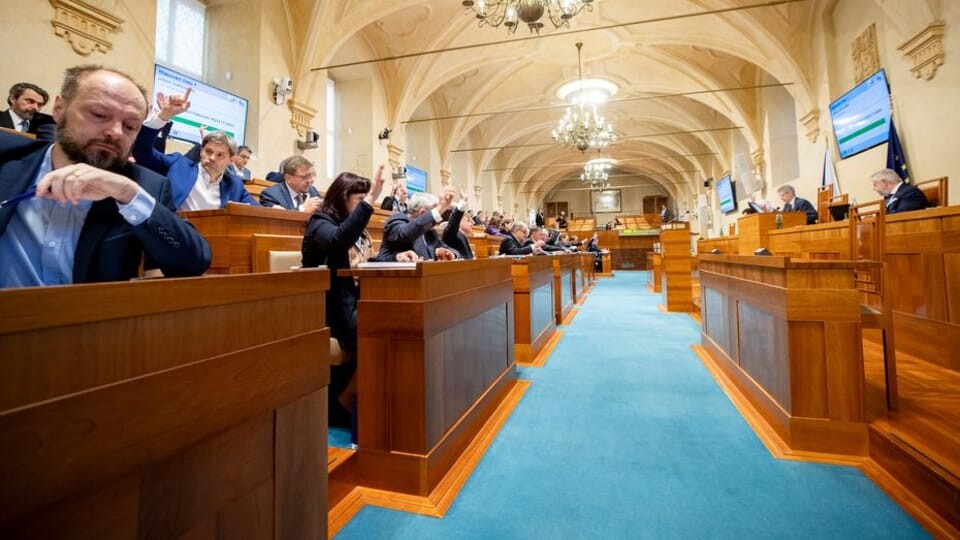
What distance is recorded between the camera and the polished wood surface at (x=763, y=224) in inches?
201

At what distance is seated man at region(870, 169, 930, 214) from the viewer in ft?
11.5

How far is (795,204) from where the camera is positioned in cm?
575

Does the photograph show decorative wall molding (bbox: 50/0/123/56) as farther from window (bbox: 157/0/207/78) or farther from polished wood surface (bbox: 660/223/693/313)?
polished wood surface (bbox: 660/223/693/313)

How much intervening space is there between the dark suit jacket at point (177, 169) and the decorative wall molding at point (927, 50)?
264 inches

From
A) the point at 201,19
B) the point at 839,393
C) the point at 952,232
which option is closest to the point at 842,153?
the point at 952,232

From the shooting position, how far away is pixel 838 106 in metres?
→ 5.93

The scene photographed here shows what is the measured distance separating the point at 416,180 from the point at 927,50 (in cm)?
822

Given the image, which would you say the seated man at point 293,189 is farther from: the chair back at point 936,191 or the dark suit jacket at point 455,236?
the chair back at point 936,191

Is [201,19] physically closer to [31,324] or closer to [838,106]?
[31,324]

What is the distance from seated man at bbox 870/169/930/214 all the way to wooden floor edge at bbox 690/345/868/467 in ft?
8.12

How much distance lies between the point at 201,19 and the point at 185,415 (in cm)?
704

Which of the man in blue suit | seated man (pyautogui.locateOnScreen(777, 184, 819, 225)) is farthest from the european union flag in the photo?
the man in blue suit

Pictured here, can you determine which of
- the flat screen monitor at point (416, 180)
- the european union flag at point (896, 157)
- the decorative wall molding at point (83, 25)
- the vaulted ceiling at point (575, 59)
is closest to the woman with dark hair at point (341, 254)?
the decorative wall molding at point (83, 25)

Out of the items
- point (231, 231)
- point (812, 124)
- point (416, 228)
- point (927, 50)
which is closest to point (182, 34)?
point (231, 231)
